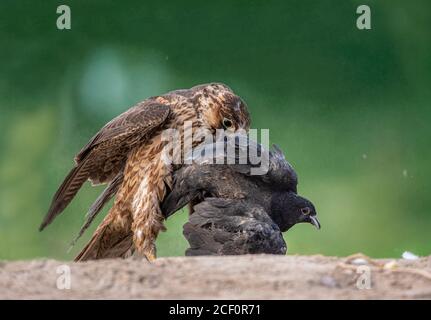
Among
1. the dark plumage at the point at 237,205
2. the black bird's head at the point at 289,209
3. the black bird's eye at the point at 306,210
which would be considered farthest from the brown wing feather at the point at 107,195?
the black bird's eye at the point at 306,210

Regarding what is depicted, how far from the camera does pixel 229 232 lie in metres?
4.93

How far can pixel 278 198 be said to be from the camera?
18.4ft

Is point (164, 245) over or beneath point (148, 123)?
beneath

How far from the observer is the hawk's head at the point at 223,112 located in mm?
5980

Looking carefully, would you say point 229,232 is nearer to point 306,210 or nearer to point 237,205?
point 237,205

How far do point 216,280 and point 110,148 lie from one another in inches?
99.9

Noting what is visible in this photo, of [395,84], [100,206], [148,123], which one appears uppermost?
[395,84]

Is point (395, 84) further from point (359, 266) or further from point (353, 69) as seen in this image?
point (359, 266)

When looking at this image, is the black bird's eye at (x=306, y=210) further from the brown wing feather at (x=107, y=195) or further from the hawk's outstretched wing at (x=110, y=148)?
the brown wing feather at (x=107, y=195)

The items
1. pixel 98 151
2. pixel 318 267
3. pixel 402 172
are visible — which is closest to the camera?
pixel 318 267

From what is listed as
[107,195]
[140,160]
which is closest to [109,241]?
[107,195]

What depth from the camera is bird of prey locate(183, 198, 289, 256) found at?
489 centimetres

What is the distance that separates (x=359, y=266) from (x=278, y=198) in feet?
5.48

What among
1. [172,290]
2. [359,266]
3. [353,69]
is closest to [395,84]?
[353,69]
